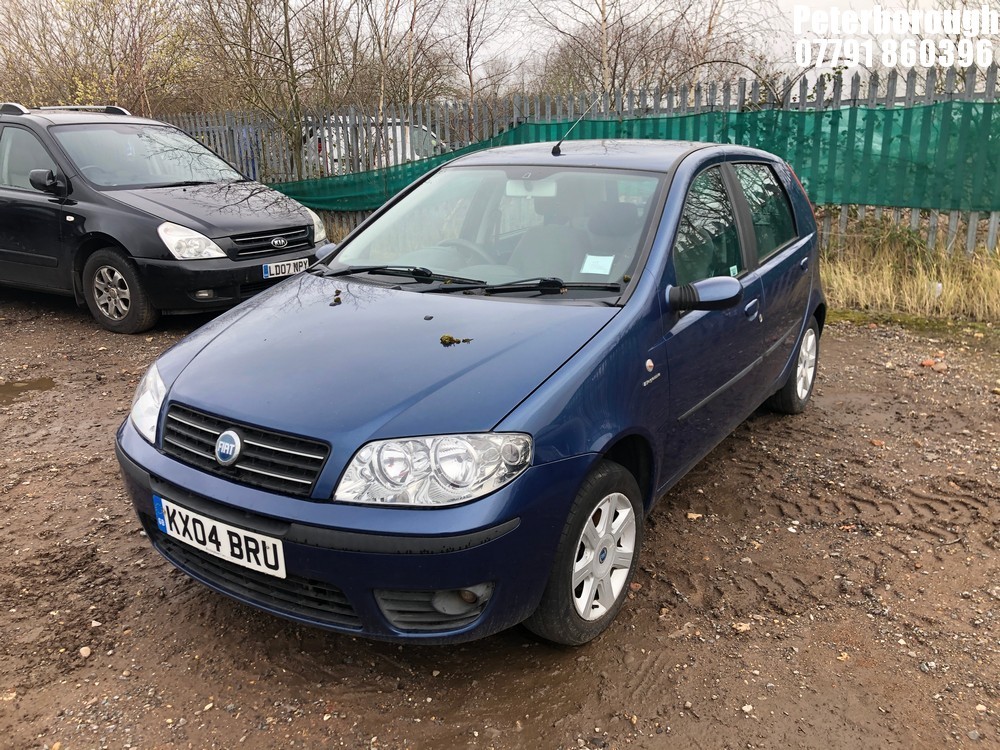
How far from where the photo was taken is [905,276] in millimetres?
7395

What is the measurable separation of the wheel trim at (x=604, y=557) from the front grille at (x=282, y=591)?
2.37 ft

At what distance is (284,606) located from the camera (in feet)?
7.75

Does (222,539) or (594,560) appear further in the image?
(594,560)

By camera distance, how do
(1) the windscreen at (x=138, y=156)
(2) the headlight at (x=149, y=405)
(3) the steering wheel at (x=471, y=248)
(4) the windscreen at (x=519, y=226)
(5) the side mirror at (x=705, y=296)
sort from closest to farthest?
(2) the headlight at (x=149, y=405)
(5) the side mirror at (x=705, y=296)
(4) the windscreen at (x=519, y=226)
(3) the steering wheel at (x=471, y=248)
(1) the windscreen at (x=138, y=156)

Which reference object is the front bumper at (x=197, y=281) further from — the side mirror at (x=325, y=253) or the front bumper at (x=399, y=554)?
the front bumper at (x=399, y=554)

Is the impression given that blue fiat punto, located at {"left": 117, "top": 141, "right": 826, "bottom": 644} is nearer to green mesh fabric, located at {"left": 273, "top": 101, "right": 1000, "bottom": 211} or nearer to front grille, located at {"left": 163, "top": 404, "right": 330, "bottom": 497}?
front grille, located at {"left": 163, "top": 404, "right": 330, "bottom": 497}

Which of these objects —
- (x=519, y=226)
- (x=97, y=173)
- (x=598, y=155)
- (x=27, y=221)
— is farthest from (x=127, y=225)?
(x=598, y=155)

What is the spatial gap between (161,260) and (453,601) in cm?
479

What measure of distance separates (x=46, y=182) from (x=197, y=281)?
1.65 metres

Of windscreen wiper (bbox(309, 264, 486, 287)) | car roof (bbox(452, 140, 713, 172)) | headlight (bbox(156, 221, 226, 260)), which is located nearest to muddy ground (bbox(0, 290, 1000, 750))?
windscreen wiper (bbox(309, 264, 486, 287))

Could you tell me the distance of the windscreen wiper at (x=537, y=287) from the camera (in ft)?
9.68

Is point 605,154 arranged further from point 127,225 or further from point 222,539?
point 127,225

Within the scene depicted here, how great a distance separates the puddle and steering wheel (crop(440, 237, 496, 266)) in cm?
338

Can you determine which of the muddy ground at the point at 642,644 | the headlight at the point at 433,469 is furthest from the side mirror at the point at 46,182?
the headlight at the point at 433,469
